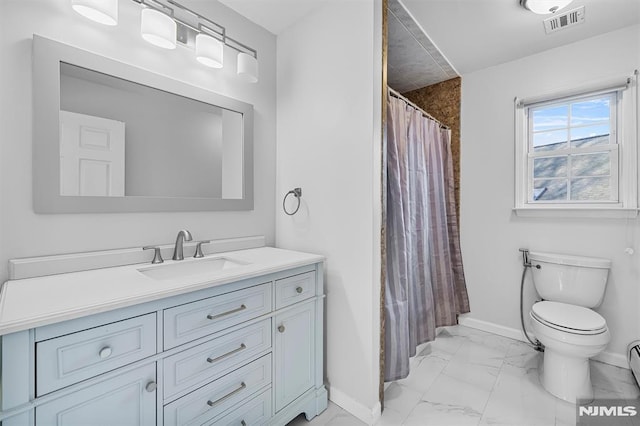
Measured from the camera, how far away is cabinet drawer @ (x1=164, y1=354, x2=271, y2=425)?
1.03m

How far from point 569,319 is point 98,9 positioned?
2.88m

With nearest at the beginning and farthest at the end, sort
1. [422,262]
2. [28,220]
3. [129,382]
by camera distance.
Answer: [129,382] < [28,220] < [422,262]

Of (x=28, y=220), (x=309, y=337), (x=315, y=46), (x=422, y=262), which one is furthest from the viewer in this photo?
(x=422, y=262)

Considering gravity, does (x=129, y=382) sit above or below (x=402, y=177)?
below

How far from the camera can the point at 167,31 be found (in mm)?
1335

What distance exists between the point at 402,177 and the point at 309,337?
3.56ft

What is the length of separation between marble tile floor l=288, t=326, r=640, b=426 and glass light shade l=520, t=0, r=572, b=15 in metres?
2.31

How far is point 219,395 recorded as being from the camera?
1.15 metres

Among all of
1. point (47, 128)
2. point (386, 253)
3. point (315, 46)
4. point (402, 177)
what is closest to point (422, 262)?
point (386, 253)

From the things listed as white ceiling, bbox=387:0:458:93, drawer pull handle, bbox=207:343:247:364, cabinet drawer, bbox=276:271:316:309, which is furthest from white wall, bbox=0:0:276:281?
white ceiling, bbox=387:0:458:93

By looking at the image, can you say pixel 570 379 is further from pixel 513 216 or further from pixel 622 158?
pixel 622 158

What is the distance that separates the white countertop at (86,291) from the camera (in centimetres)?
76

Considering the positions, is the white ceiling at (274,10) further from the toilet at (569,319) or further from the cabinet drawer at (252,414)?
the toilet at (569,319)

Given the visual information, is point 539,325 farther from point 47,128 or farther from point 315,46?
point 47,128
